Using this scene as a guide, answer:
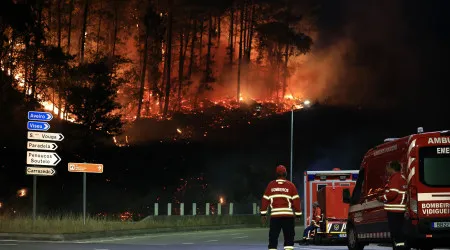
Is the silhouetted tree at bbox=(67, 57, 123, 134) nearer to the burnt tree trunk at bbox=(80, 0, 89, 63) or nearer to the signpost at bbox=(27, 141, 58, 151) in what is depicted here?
the burnt tree trunk at bbox=(80, 0, 89, 63)

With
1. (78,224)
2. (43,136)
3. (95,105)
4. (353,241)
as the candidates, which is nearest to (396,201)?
(353,241)

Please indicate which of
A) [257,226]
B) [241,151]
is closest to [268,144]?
[241,151]

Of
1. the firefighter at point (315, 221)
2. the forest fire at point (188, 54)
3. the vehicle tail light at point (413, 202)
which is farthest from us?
the forest fire at point (188, 54)

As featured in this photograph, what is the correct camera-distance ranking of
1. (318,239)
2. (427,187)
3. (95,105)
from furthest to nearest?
(95,105), (318,239), (427,187)

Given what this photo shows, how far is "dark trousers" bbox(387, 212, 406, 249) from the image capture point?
1484 cm

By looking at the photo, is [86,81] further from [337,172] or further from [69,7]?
[337,172]

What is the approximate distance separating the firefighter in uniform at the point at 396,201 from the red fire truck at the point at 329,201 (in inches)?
331

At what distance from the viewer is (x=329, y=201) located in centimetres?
2386

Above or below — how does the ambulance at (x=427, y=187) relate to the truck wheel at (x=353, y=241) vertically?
above

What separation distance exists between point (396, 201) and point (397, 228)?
0.50m

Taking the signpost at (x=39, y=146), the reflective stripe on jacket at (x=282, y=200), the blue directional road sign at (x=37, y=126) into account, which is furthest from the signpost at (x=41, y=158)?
the reflective stripe on jacket at (x=282, y=200)

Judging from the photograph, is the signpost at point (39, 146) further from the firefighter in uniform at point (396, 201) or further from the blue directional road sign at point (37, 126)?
the firefighter in uniform at point (396, 201)

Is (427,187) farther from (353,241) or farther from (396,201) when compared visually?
(353,241)

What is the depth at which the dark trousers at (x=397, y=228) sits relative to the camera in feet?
48.7
